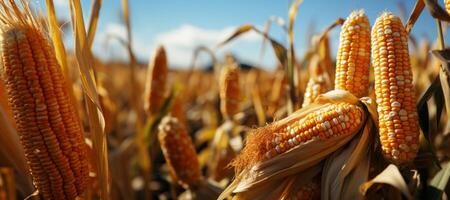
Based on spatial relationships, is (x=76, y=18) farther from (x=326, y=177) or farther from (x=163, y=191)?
(x=163, y=191)

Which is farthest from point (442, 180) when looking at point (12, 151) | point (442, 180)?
point (12, 151)

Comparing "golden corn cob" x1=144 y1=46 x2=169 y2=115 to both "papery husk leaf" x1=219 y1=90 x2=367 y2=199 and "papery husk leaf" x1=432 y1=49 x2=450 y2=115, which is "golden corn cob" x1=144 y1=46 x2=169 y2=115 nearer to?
"papery husk leaf" x1=219 y1=90 x2=367 y2=199

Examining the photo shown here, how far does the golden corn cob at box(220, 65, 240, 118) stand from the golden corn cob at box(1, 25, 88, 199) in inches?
86.7

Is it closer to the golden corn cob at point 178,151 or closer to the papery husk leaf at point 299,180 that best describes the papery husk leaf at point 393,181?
the papery husk leaf at point 299,180

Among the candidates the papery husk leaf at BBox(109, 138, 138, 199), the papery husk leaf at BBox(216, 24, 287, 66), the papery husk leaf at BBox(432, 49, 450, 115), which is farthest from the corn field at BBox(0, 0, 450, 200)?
the papery husk leaf at BBox(109, 138, 138, 199)

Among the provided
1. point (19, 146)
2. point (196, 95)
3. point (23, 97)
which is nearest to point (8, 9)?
point (23, 97)

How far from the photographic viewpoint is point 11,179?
2.31 meters

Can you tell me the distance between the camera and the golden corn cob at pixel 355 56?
88.0 inches

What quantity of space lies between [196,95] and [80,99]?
8.01 m

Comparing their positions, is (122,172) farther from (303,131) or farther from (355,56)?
(355,56)

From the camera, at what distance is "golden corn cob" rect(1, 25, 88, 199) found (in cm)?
207

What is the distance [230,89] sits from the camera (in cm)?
424

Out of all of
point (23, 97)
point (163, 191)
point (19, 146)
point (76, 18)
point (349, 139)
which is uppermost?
point (76, 18)

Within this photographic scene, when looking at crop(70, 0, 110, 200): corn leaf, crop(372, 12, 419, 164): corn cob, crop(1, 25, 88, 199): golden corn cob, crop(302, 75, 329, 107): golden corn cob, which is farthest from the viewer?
crop(302, 75, 329, 107): golden corn cob
